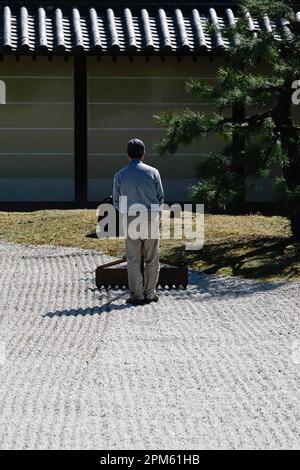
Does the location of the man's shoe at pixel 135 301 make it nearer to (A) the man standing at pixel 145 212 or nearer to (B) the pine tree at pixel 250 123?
(A) the man standing at pixel 145 212

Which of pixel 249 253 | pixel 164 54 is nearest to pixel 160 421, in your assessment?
pixel 249 253

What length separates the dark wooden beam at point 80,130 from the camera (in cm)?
1892

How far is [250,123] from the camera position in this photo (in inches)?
558

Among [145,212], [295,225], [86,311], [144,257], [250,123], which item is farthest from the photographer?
[295,225]

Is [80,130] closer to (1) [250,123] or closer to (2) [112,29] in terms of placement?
(2) [112,29]

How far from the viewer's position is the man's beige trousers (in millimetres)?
11320

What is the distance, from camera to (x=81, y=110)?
749 inches

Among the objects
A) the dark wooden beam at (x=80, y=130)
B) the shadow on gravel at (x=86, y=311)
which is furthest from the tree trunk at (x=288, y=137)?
the dark wooden beam at (x=80, y=130)

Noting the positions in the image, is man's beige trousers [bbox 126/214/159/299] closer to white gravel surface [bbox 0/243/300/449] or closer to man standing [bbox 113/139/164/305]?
man standing [bbox 113/139/164/305]

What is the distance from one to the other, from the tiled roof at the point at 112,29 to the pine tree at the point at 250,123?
384cm

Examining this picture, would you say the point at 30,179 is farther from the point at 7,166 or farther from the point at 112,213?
the point at 112,213

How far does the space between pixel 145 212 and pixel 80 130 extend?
26.1ft

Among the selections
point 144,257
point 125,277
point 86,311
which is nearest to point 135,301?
point 144,257

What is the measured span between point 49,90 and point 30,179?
1.53 metres
